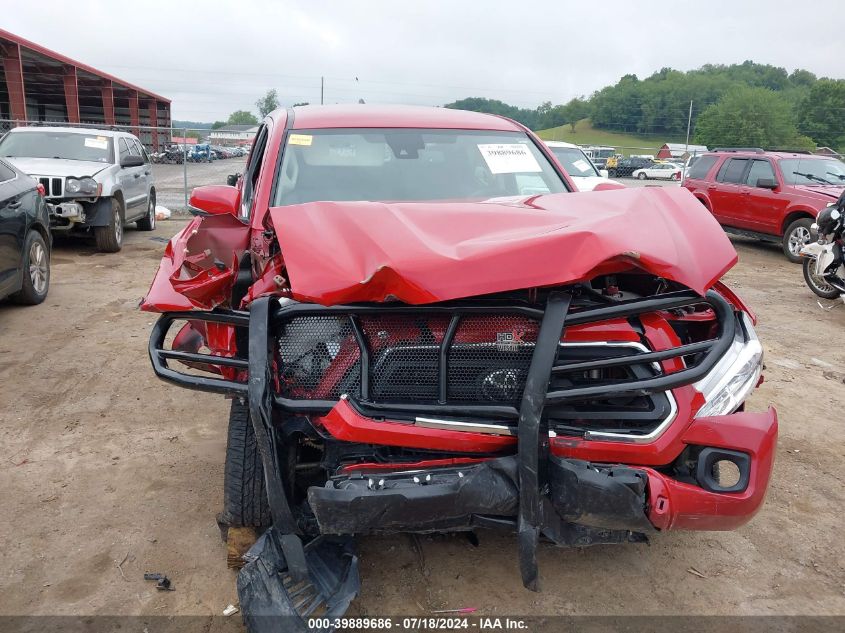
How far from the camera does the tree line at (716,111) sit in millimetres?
40500

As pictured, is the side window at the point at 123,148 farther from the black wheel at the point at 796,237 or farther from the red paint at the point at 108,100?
the red paint at the point at 108,100

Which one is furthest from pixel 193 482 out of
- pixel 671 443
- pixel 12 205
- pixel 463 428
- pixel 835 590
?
pixel 12 205

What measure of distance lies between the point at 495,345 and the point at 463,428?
0.31m

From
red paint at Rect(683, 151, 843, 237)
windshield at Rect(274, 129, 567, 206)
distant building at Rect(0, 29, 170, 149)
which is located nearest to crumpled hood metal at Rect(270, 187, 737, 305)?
→ windshield at Rect(274, 129, 567, 206)

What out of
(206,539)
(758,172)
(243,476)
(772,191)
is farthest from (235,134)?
(243,476)

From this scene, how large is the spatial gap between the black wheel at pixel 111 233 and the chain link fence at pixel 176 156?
2.33 feet

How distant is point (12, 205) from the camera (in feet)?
19.0

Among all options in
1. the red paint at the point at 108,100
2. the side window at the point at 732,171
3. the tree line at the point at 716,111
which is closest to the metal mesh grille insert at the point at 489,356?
the side window at the point at 732,171

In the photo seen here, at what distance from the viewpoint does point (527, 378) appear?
211 centimetres

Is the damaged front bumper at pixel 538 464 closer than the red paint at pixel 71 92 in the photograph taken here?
Yes

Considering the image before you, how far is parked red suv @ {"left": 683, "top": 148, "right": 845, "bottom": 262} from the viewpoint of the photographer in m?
10.4

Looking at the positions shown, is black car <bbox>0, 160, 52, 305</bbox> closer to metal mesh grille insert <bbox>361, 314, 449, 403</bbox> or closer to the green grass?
metal mesh grille insert <bbox>361, 314, 449, 403</bbox>

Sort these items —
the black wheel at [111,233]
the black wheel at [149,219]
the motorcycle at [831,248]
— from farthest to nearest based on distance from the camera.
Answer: the black wheel at [149,219] → the black wheel at [111,233] → the motorcycle at [831,248]

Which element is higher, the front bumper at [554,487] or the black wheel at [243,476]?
the front bumper at [554,487]
